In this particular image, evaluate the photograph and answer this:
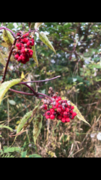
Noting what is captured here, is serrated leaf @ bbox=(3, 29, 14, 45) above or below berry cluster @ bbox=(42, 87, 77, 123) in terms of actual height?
above

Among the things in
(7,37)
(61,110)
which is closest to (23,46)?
(7,37)

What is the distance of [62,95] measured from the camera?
1275 millimetres

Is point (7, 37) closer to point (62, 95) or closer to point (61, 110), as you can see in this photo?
point (61, 110)

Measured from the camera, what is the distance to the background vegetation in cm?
115

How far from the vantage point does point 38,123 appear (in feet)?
2.56

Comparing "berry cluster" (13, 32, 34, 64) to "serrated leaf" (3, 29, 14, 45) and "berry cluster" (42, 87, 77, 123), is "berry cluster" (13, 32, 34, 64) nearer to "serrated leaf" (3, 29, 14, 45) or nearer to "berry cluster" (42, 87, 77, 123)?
"serrated leaf" (3, 29, 14, 45)

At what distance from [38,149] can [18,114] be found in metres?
0.44

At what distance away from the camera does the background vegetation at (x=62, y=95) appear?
1.15 metres

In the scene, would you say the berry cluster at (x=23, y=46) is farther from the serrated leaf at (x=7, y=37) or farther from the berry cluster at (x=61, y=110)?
the berry cluster at (x=61, y=110)

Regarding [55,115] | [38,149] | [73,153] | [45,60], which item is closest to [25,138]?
[38,149]

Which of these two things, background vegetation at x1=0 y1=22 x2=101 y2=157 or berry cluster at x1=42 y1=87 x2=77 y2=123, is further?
background vegetation at x1=0 y1=22 x2=101 y2=157

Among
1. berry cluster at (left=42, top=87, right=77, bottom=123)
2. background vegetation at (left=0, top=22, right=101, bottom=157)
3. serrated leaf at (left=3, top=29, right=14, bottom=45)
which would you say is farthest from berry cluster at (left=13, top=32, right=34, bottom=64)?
background vegetation at (left=0, top=22, right=101, bottom=157)

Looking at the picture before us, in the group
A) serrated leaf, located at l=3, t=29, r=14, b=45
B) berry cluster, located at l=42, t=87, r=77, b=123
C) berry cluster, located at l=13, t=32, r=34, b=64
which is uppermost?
serrated leaf, located at l=3, t=29, r=14, b=45

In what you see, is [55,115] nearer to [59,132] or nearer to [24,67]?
[59,132]
